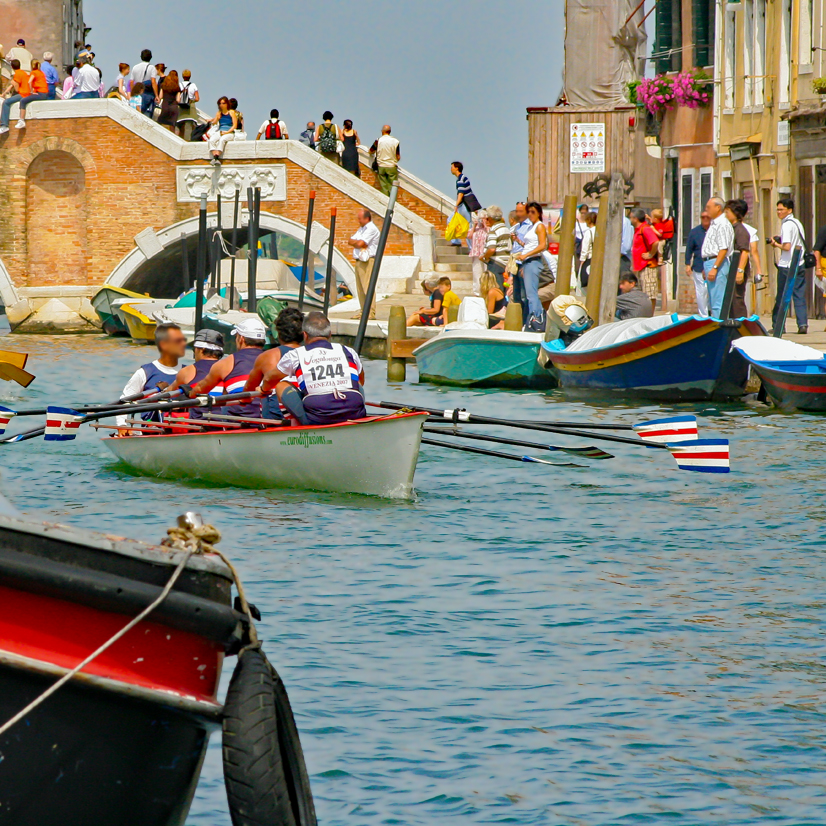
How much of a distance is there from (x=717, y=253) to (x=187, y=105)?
18.7 m

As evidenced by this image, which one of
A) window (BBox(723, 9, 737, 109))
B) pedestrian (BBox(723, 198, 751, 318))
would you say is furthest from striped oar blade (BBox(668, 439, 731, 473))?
window (BBox(723, 9, 737, 109))

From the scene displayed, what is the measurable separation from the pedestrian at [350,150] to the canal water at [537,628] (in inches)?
716

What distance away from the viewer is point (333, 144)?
3055cm

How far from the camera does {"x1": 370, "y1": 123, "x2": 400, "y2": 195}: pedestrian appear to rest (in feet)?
98.0

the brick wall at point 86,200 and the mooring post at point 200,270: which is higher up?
the brick wall at point 86,200

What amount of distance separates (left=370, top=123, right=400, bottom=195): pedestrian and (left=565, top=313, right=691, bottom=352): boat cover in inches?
528

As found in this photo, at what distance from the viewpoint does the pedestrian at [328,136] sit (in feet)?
100

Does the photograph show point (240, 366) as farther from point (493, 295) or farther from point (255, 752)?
point (493, 295)

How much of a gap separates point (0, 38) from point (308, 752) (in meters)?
41.8

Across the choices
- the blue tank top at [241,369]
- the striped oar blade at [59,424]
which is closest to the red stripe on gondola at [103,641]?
the blue tank top at [241,369]

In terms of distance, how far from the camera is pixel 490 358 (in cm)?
1825

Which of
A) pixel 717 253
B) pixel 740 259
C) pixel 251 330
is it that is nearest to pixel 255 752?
pixel 251 330

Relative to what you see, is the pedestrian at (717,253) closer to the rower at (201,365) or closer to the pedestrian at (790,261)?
the pedestrian at (790,261)

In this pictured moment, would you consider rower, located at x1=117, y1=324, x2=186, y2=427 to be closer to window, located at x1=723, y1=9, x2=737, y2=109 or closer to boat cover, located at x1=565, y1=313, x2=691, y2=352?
boat cover, located at x1=565, y1=313, x2=691, y2=352
